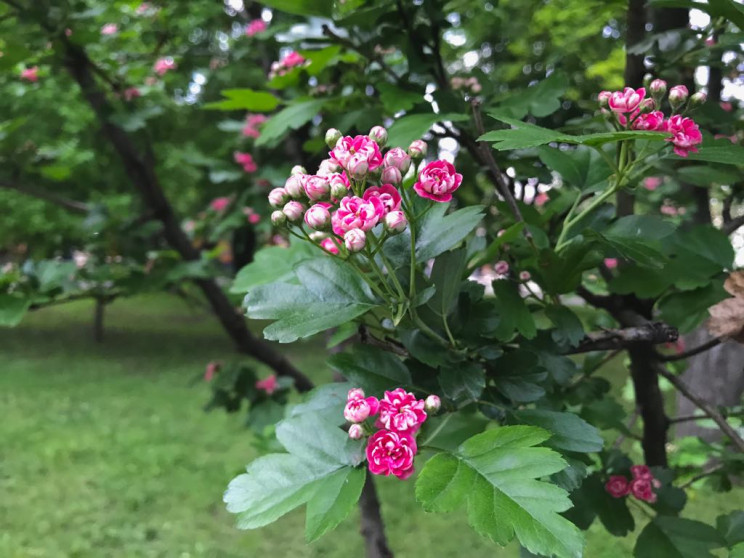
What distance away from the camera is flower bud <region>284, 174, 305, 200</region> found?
725 millimetres

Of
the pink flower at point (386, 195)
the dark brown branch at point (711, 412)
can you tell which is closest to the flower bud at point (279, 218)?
the pink flower at point (386, 195)

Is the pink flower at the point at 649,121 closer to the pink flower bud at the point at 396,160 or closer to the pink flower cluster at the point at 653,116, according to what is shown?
the pink flower cluster at the point at 653,116

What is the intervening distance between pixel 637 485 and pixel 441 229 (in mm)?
683

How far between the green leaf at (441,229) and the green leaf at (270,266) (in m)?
0.36

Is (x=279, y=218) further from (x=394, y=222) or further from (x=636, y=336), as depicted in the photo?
(x=636, y=336)

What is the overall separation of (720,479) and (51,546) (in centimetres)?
319

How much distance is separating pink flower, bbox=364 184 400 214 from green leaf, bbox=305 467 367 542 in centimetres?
31

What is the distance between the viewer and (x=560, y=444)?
71 cm

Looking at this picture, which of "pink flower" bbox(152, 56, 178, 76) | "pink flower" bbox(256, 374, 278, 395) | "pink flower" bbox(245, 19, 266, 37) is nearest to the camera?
"pink flower" bbox(256, 374, 278, 395)

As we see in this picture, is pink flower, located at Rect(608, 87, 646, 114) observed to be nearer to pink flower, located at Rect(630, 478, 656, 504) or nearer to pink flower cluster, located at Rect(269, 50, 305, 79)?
pink flower, located at Rect(630, 478, 656, 504)

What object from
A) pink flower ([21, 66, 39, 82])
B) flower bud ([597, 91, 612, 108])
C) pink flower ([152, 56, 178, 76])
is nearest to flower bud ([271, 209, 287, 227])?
flower bud ([597, 91, 612, 108])

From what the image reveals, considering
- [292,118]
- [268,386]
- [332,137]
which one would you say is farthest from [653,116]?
[268,386]

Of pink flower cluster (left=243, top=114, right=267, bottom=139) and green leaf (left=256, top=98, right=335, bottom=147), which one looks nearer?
green leaf (left=256, top=98, right=335, bottom=147)

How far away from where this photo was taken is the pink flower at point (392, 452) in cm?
67
